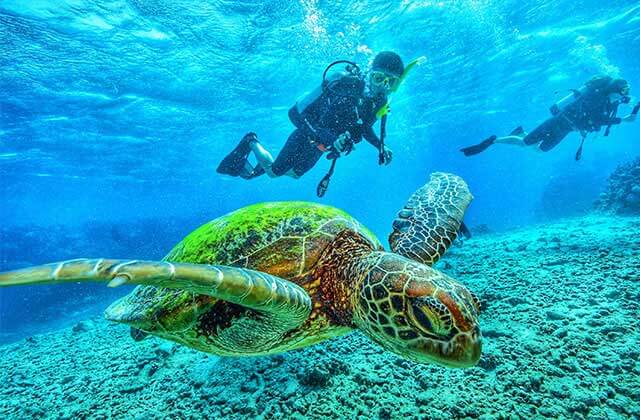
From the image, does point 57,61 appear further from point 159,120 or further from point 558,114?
point 558,114

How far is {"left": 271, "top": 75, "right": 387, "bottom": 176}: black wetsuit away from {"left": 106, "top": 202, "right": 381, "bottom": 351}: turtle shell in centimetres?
468

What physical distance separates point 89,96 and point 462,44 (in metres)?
19.3

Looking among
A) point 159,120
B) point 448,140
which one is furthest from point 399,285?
point 448,140

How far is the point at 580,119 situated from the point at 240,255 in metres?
13.5

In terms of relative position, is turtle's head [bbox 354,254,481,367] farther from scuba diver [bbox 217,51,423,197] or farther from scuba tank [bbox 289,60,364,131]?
scuba tank [bbox 289,60,364,131]

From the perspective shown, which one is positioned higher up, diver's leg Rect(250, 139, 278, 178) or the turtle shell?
diver's leg Rect(250, 139, 278, 178)

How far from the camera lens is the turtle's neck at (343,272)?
2096mm

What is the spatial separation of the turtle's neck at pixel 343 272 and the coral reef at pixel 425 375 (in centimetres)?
94

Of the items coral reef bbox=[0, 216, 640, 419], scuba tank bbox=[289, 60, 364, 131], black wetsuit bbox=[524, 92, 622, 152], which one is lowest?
coral reef bbox=[0, 216, 640, 419]

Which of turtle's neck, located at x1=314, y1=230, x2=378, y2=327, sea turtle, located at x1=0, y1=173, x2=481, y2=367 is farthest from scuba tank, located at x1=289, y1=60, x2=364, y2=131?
turtle's neck, located at x1=314, y1=230, x2=378, y2=327

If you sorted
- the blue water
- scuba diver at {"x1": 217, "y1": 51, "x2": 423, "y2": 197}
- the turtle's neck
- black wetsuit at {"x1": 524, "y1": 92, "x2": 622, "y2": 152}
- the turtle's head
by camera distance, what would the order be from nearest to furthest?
the turtle's head, the turtle's neck, scuba diver at {"x1": 217, "y1": 51, "x2": 423, "y2": 197}, black wetsuit at {"x1": 524, "y1": 92, "x2": 622, "y2": 152}, the blue water

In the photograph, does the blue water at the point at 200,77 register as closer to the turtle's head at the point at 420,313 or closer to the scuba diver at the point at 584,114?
the scuba diver at the point at 584,114

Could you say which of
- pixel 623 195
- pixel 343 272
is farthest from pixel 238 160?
pixel 623 195

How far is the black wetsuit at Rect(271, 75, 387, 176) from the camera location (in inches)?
288
